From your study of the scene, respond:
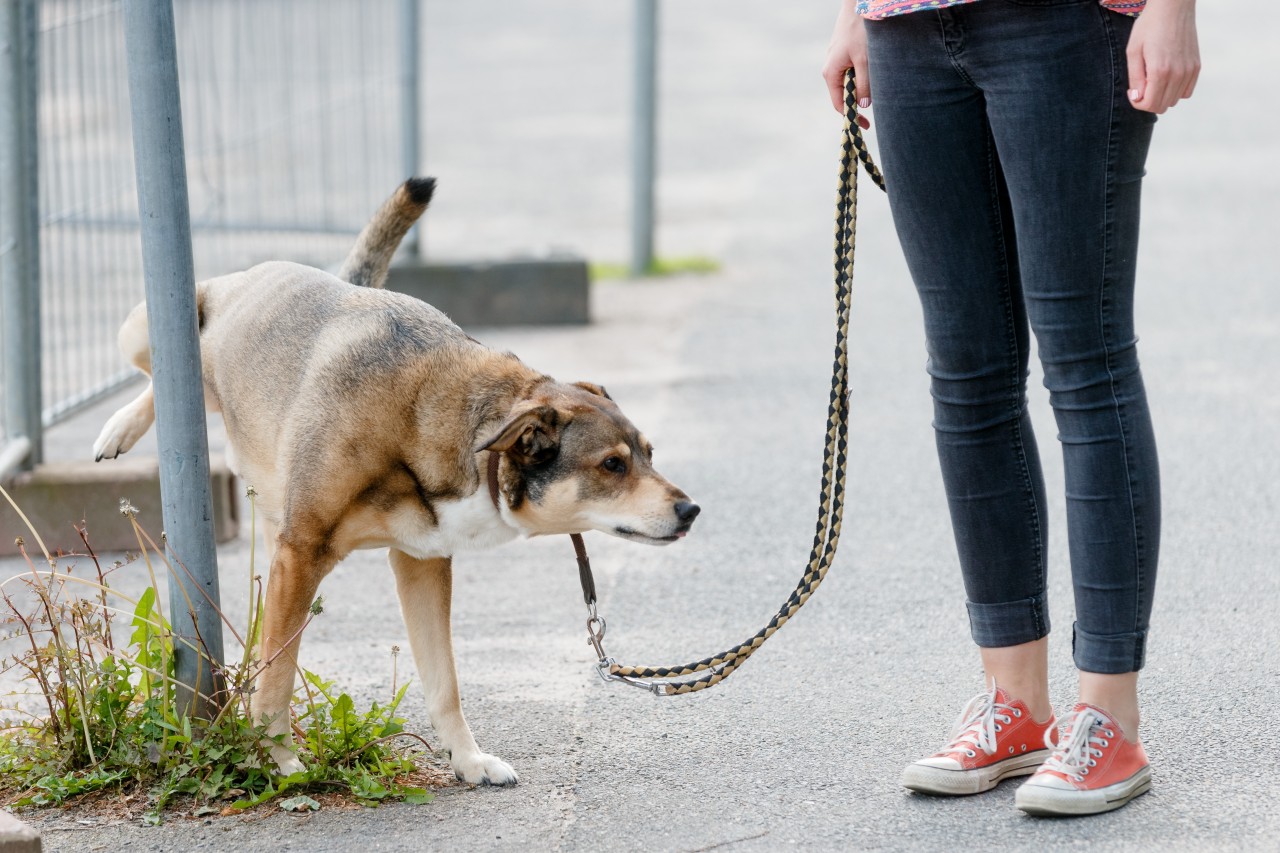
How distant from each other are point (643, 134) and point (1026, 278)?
6914 millimetres

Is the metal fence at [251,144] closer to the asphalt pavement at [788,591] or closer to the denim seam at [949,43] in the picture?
the asphalt pavement at [788,591]

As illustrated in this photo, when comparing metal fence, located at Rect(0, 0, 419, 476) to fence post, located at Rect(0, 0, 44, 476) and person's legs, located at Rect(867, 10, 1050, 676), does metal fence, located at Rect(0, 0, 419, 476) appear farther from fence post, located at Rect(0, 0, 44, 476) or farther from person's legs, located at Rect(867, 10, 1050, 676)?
person's legs, located at Rect(867, 10, 1050, 676)

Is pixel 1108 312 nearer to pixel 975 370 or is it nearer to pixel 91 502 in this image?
pixel 975 370

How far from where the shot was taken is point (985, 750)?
10.3 feet

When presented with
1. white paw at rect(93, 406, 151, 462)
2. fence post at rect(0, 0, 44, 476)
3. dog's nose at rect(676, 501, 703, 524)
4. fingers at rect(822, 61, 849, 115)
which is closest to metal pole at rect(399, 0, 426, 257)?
fence post at rect(0, 0, 44, 476)

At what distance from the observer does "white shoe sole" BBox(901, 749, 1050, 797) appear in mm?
3129

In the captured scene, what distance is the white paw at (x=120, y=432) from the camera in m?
4.04

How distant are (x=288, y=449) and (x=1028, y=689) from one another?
1632 mm

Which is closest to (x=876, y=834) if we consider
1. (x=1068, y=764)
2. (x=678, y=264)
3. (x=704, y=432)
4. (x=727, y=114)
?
(x=1068, y=764)

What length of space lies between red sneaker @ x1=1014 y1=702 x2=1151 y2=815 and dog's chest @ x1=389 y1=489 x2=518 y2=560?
1.17 m

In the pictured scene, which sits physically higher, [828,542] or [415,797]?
[828,542]

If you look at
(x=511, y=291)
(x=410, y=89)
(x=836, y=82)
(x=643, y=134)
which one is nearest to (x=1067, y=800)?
(x=836, y=82)

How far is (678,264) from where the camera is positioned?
384 inches

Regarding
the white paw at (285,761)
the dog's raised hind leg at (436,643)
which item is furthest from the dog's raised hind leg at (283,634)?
the dog's raised hind leg at (436,643)
